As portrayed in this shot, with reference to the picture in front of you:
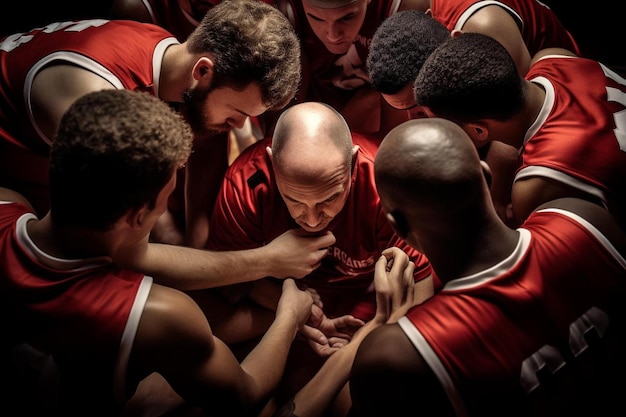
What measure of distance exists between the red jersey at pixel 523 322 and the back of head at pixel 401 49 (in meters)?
1.06

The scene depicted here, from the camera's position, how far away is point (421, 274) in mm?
2570

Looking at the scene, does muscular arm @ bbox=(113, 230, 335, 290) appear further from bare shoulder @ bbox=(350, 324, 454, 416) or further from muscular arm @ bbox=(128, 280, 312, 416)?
bare shoulder @ bbox=(350, 324, 454, 416)

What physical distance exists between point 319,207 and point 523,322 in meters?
0.96

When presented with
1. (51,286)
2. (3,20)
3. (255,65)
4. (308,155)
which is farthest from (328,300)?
(3,20)

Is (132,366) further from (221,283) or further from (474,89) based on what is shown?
(474,89)

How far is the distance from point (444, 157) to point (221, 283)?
1.18 metres

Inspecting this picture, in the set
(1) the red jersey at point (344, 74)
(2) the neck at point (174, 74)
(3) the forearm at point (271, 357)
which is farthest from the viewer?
(1) the red jersey at point (344, 74)

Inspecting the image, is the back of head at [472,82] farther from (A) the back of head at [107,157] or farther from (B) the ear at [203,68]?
(A) the back of head at [107,157]

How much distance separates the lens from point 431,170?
5.81 ft

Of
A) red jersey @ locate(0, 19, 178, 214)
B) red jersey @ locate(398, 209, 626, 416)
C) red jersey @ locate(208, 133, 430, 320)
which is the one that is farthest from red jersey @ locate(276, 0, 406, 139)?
red jersey @ locate(398, 209, 626, 416)

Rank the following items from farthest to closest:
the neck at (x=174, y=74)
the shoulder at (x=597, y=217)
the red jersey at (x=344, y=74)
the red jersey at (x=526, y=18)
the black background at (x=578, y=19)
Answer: the black background at (x=578, y=19), the red jersey at (x=344, y=74), the red jersey at (x=526, y=18), the neck at (x=174, y=74), the shoulder at (x=597, y=217)

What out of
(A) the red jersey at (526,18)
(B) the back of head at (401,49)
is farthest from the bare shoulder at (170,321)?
(A) the red jersey at (526,18)

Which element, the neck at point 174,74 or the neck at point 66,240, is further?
the neck at point 174,74

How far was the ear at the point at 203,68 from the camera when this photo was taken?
2459 mm
